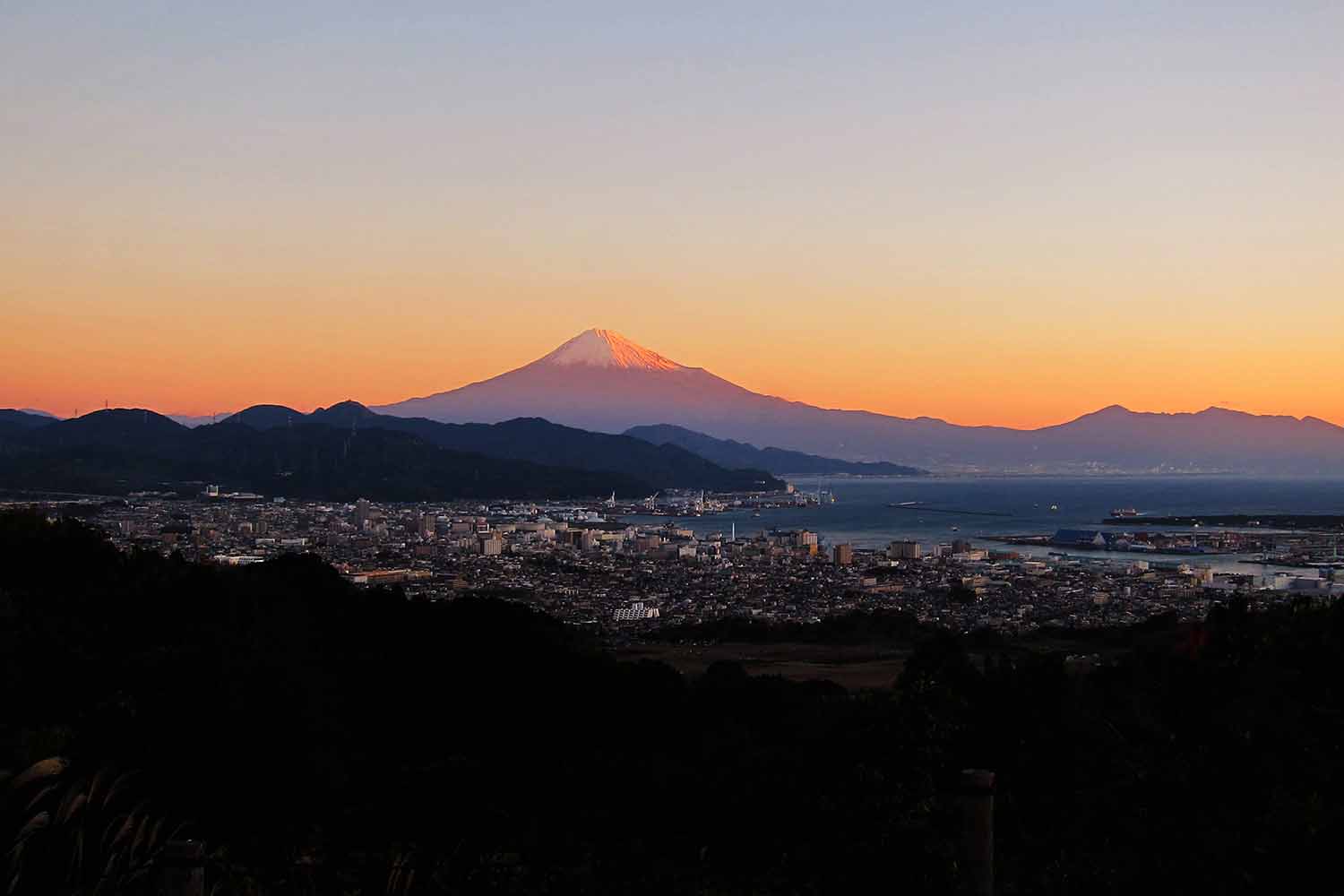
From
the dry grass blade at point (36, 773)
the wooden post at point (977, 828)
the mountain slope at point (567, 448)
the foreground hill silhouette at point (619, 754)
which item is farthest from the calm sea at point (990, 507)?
the dry grass blade at point (36, 773)

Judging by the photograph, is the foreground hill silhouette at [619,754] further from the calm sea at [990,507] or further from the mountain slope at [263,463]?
the mountain slope at [263,463]

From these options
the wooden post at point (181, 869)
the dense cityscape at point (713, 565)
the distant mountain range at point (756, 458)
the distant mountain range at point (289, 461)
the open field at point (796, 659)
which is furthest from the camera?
the distant mountain range at point (756, 458)

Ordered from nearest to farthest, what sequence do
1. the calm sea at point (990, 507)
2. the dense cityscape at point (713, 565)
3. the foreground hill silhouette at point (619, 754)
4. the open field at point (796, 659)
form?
the foreground hill silhouette at point (619, 754) < the open field at point (796, 659) < the dense cityscape at point (713, 565) < the calm sea at point (990, 507)

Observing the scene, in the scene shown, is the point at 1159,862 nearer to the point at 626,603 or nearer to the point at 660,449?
the point at 626,603

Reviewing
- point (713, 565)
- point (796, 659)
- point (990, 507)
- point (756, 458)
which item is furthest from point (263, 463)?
point (756, 458)

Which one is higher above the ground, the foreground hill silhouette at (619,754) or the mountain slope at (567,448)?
the mountain slope at (567,448)

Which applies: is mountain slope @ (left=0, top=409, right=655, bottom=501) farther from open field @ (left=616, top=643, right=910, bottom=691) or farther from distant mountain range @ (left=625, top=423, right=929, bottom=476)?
distant mountain range @ (left=625, top=423, right=929, bottom=476)

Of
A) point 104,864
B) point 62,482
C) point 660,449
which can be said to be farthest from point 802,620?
point 660,449
